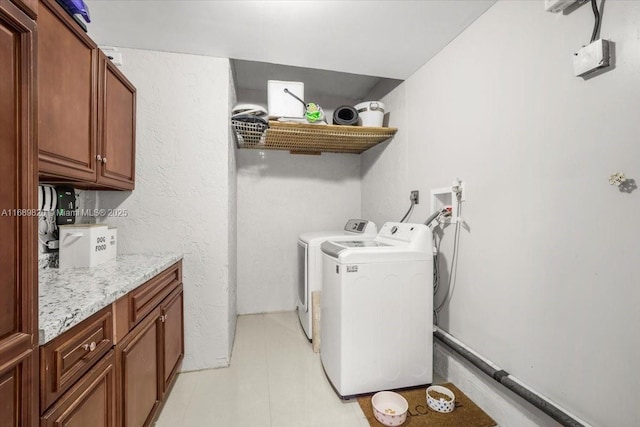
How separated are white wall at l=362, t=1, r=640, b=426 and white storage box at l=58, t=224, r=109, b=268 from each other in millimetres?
2090

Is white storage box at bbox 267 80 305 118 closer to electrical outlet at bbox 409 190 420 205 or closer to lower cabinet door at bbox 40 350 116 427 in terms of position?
electrical outlet at bbox 409 190 420 205

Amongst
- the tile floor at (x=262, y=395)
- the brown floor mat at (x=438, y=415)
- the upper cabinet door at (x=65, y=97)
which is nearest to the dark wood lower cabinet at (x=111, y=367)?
the tile floor at (x=262, y=395)

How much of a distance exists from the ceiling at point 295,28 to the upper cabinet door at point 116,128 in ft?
1.06

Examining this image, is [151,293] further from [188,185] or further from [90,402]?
[188,185]

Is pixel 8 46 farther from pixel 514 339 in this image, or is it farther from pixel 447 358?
pixel 447 358

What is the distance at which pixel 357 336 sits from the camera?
5.16 ft

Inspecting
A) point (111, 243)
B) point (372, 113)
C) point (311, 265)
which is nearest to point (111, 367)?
point (111, 243)

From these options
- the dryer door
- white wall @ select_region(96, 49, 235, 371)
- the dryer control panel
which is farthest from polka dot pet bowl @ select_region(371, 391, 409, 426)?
the dryer control panel

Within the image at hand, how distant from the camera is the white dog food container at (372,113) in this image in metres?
2.42

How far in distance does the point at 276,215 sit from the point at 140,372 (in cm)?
193

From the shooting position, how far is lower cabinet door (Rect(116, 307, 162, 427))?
107 centimetres

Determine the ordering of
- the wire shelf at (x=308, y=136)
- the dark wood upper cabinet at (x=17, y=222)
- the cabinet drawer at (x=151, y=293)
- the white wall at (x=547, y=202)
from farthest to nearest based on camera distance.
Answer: the wire shelf at (x=308, y=136), the cabinet drawer at (x=151, y=293), the white wall at (x=547, y=202), the dark wood upper cabinet at (x=17, y=222)

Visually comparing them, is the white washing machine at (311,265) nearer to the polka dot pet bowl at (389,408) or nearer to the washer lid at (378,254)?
the washer lid at (378,254)

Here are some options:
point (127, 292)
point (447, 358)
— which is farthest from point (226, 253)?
point (447, 358)
